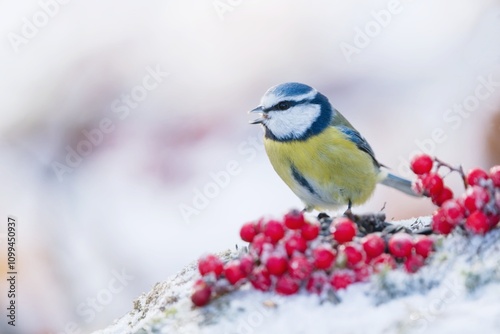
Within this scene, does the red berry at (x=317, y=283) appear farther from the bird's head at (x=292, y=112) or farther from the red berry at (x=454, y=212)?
the bird's head at (x=292, y=112)

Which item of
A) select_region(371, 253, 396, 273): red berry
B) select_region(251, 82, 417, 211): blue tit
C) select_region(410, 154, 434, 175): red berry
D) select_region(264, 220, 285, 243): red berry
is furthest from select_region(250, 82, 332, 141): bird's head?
select_region(371, 253, 396, 273): red berry

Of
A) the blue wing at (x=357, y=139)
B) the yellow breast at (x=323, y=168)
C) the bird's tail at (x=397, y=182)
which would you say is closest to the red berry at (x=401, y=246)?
the yellow breast at (x=323, y=168)

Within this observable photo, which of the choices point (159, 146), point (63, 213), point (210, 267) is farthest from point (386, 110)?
point (210, 267)

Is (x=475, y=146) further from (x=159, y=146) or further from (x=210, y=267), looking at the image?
(x=210, y=267)

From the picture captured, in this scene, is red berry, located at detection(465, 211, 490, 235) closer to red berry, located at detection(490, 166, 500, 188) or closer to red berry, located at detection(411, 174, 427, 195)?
red berry, located at detection(490, 166, 500, 188)

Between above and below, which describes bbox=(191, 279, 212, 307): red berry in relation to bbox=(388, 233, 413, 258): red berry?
above
